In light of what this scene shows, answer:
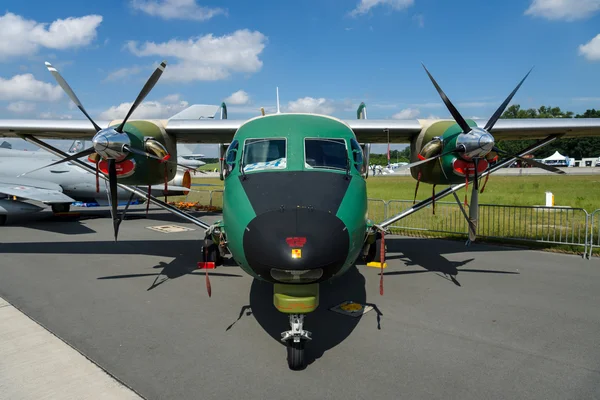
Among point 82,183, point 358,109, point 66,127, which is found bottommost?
point 82,183

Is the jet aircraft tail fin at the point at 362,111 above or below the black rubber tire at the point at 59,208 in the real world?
above

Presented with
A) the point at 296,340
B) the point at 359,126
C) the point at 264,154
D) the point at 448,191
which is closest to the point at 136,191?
the point at 264,154

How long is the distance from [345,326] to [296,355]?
4.78 ft

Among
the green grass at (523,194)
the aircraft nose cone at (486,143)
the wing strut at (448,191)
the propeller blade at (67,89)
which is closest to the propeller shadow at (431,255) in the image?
the wing strut at (448,191)

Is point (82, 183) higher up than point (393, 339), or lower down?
higher up

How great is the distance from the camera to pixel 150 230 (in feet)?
47.6

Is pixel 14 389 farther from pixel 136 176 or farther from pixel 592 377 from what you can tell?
pixel 592 377

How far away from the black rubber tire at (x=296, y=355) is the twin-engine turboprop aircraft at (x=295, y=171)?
1 cm

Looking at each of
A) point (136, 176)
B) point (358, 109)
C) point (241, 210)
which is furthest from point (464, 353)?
point (358, 109)

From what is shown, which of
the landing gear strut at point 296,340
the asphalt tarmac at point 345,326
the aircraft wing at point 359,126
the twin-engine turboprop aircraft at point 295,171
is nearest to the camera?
the twin-engine turboprop aircraft at point 295,171

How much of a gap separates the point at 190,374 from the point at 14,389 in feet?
5.79

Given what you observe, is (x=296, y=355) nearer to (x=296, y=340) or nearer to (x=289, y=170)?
(x=296, y=340)

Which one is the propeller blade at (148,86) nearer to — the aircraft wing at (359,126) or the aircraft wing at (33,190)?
the aircraft wing at (359,126)

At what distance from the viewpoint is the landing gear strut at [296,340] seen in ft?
13.9
